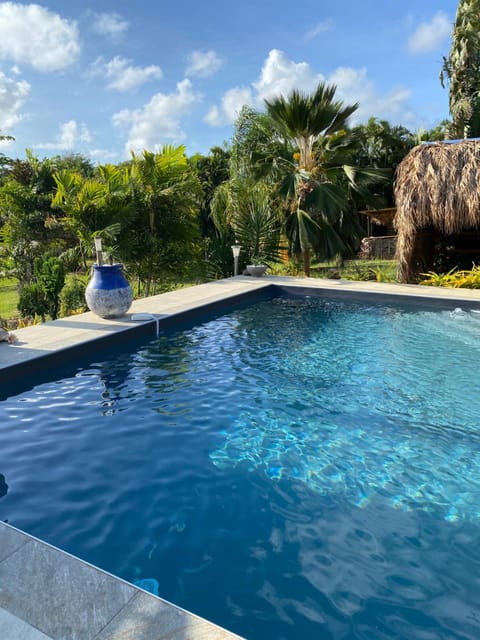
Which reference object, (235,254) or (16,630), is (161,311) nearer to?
(235,254)

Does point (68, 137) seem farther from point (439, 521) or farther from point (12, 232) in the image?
point (439, 521)

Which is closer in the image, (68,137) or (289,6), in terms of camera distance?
(289,6)

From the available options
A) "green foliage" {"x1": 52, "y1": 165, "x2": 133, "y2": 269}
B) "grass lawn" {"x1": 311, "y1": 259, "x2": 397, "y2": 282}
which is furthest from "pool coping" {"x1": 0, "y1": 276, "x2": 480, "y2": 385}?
"green foliage" {"x1": 52, "y1": 165, "x2": 133, "y2": 269}

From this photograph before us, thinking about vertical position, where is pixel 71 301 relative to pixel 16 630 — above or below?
above

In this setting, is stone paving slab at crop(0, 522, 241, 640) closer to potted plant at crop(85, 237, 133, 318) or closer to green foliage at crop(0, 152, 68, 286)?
potted plant at crop(85, 237, 133, 318)

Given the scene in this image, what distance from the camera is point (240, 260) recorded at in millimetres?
13859

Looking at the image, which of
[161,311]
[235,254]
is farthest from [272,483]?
[235,254]

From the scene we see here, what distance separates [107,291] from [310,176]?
6949 millimetres

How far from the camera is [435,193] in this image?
1109 cm

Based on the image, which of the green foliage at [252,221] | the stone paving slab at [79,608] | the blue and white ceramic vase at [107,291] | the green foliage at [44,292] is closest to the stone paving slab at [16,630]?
the stone paving slab at [79,608]

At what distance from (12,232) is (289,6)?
34.5 feet

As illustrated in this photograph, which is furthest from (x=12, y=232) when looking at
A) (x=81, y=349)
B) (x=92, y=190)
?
(x=81, y=349)

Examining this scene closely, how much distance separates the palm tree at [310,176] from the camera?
40.3 ft

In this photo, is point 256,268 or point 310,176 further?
point 256,268
